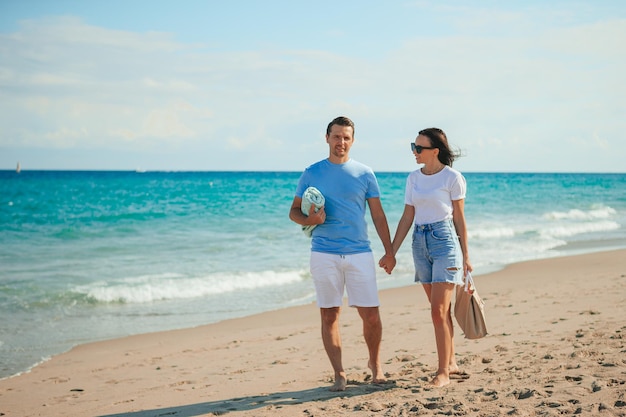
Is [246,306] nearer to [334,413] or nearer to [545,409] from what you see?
[334,413]

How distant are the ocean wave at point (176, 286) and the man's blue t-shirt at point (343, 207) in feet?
23.4

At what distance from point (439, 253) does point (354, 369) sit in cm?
166

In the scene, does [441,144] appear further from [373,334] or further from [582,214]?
[582,214]

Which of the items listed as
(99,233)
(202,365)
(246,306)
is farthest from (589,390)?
(99,233)

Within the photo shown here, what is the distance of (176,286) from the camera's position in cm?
1209

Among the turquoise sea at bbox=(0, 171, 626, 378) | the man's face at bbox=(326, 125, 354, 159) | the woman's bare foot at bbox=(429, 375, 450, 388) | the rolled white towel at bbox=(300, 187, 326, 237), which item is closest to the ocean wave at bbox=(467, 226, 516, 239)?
the turquoise sea at bbox=(0, 171, 626, 378)

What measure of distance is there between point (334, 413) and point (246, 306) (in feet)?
20.9

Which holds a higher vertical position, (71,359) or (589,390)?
(589,390)

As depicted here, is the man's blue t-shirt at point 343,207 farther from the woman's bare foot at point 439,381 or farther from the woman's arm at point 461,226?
the woman's bare foot at point 439,381

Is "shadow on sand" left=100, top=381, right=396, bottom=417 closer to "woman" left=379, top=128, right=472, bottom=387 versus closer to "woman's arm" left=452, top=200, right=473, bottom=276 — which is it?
"woman" left=379, top=128, right=472, bottom=387

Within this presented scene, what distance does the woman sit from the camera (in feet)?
15.6

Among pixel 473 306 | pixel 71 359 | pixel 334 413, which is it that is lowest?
pixel 71 359

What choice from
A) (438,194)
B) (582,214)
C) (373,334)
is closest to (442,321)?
(373,334)

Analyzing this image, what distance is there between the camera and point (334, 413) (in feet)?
14.5
